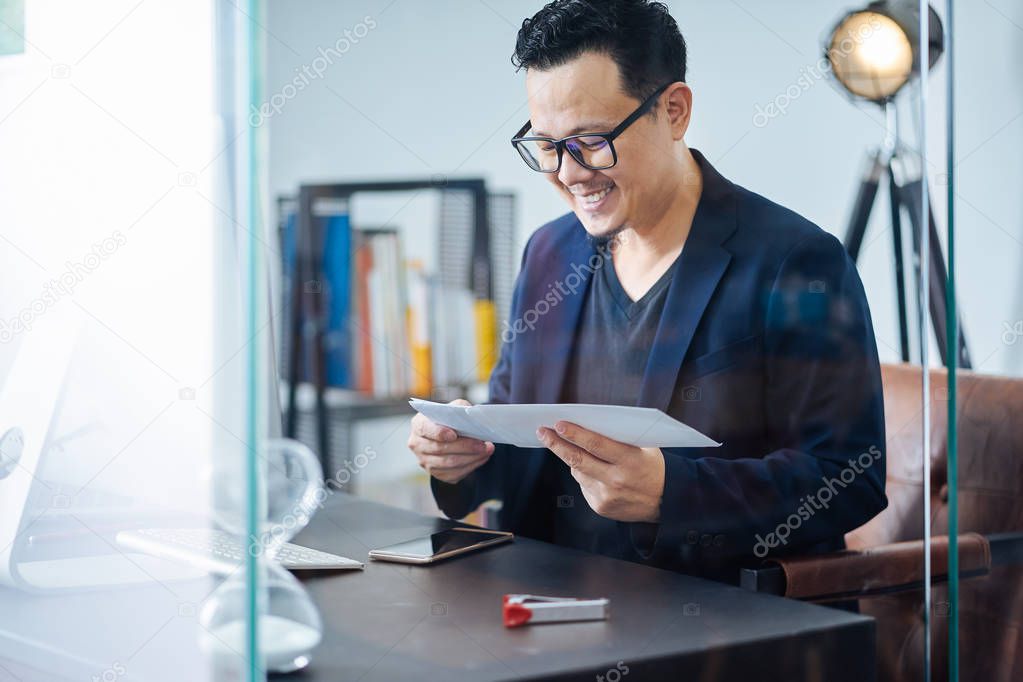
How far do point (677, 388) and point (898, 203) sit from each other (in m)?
0.32

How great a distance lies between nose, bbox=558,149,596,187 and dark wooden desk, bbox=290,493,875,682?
43cm

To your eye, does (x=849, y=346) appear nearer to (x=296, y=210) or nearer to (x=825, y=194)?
(x=825, y=194)

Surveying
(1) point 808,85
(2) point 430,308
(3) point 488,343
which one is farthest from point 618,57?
(2) point 430,308

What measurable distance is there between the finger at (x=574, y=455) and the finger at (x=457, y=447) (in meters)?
0.24

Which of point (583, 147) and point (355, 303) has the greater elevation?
point (583, 147)

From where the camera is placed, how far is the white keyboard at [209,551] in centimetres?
93

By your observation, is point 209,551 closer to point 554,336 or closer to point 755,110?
point 554,336

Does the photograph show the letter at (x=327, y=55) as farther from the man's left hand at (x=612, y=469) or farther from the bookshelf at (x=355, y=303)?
the man's left hand at (x=612, y=469)

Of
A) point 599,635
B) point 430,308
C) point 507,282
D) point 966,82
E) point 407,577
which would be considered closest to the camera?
point 599,635

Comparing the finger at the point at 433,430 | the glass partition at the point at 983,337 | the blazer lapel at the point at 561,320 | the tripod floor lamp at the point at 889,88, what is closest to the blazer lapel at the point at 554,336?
the blazer lapel at the point at 561,320

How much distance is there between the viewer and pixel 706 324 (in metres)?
1.12

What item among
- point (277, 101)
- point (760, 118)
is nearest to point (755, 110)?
point (760, 118)

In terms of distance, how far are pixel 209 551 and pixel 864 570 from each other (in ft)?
2.27

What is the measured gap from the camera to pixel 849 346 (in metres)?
1.11
